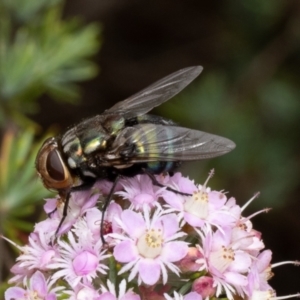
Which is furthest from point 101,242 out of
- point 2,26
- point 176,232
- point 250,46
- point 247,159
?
point 250,46

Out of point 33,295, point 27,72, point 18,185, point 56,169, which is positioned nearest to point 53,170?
point 56,169

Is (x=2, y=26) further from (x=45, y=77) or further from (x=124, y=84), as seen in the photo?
(x=124, y=84)

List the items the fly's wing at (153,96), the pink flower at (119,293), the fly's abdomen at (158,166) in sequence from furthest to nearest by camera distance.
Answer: the fly's wing at (153,96) → the fly's abdomen at (158,166) → the pink flower at (119,293)

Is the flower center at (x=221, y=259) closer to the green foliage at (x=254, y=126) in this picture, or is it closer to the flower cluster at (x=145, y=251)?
the flower cluster at (x=145, y=251)

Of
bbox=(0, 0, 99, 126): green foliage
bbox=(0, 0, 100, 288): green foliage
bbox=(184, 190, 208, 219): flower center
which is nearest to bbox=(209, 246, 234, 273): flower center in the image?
bbox=(184, 190, 208, 219): flower center

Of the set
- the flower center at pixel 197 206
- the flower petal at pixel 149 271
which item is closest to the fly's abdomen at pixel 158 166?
the flower center at pixel 197 206
